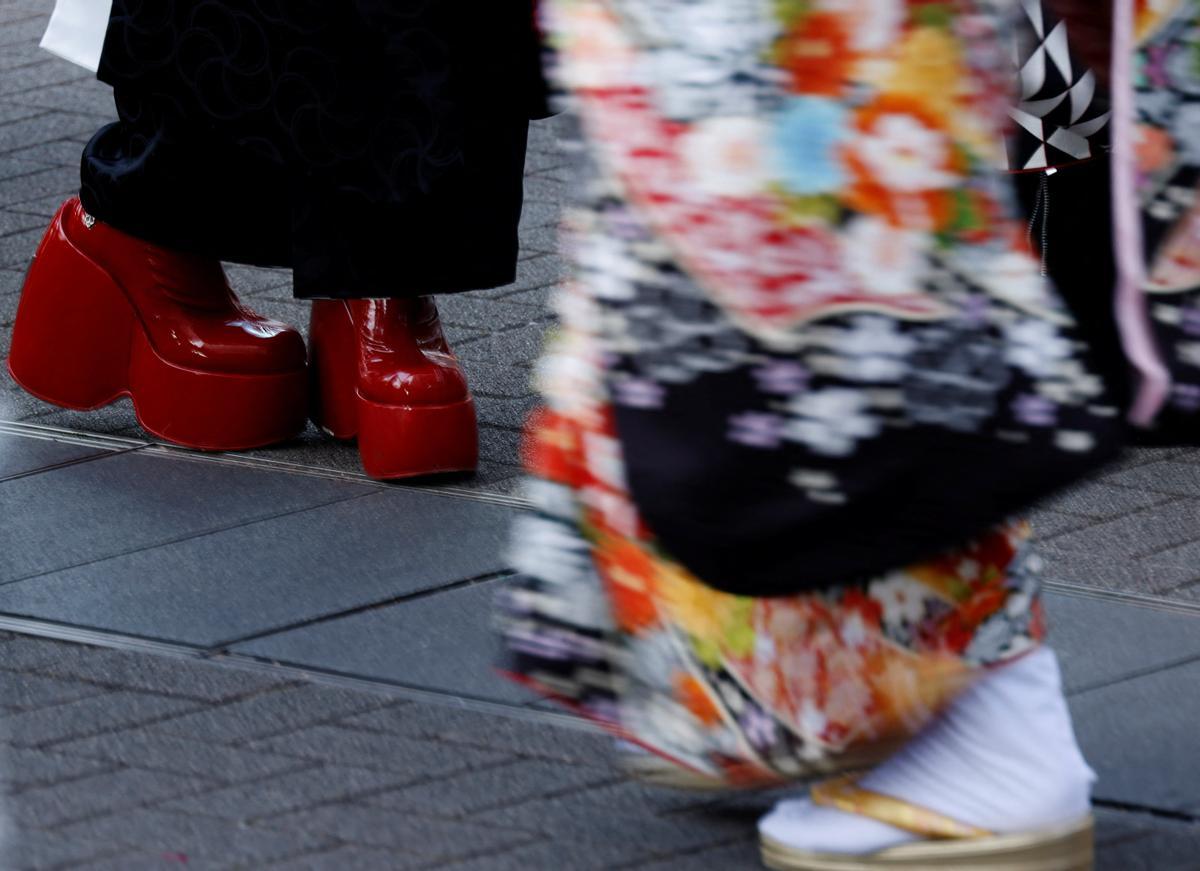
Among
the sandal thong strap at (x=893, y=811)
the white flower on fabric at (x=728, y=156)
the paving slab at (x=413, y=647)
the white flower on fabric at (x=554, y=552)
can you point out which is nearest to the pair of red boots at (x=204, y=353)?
the paving slab at (x=413, y=647)

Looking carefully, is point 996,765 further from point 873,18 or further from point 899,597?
point 873,18

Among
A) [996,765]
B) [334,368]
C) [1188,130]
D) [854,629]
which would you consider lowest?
[334,368]

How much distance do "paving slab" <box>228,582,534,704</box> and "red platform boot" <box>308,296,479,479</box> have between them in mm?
369

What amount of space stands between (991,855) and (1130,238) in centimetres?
52

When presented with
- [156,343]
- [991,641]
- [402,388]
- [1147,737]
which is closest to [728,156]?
[991,641]

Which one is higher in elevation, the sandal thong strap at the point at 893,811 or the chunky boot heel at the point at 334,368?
the sandal thong strap at the point at 893,811

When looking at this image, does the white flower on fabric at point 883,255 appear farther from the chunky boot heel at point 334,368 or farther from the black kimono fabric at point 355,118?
the chunky boot heel at point 334,368

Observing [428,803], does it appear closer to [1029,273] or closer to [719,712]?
[719,712]

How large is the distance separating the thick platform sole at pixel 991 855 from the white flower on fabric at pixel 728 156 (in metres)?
0.58

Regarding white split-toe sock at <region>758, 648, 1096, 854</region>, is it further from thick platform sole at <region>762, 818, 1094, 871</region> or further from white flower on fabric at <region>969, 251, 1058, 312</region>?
white flower on fabric at <region>969, 251, 1058, 312</region>

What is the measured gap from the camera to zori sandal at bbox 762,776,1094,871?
1752 millimetres

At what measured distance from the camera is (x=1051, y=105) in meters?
2.86

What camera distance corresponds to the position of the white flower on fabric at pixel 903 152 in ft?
5.16

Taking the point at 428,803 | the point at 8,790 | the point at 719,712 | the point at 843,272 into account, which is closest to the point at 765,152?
the point at 843,272
